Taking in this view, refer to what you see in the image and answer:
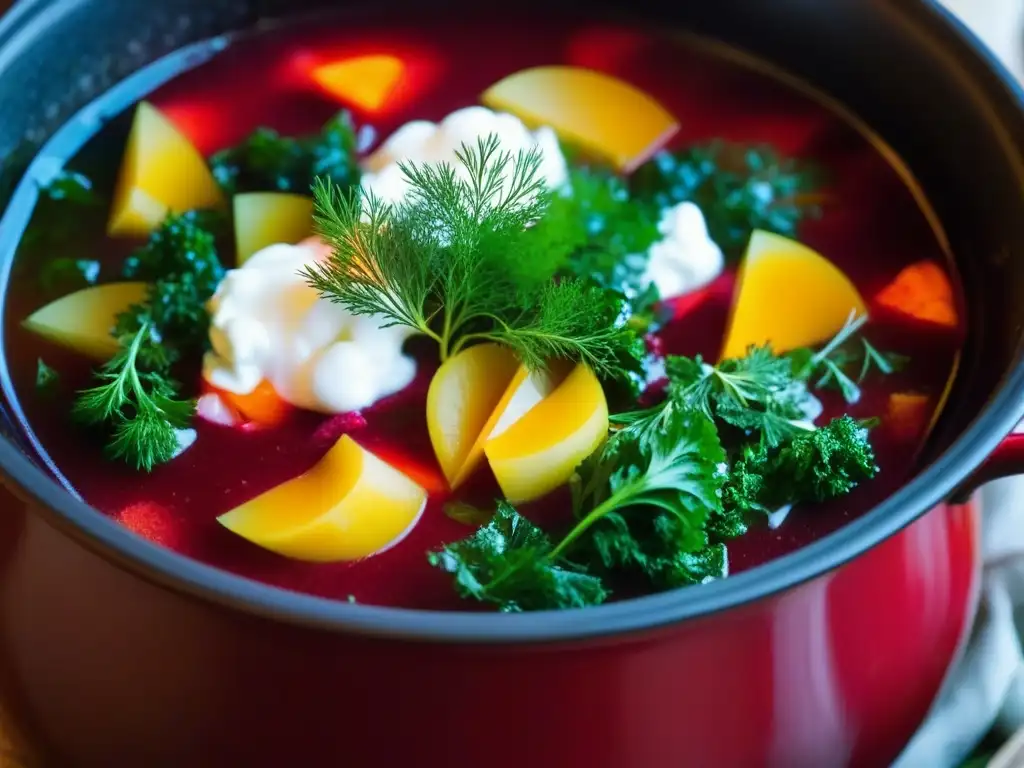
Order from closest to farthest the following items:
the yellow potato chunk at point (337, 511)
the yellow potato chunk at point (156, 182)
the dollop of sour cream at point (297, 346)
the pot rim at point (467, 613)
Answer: the pot rim at point (467, 613), the yellow potato chunk at point (337, 511), the dollop of sour cream at point (297, 346), the yellow potato chunk at point (156, 182)

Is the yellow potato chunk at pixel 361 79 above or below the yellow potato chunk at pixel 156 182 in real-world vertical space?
above

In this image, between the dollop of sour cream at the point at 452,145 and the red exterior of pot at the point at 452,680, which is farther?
the dollop of sour cream at the point at 452,145

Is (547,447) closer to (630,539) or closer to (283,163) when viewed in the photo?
→ (630,539)

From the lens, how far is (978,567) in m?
1.36

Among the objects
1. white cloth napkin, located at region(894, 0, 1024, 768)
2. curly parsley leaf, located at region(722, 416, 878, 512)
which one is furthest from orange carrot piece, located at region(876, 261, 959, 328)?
curly parsley leaf, located at region(722, 416, 878, 512)

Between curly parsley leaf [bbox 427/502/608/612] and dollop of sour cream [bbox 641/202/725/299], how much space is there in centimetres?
45

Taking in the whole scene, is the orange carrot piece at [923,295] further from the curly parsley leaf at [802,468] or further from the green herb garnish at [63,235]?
the green herb garnish at [63,235]

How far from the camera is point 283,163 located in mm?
1599

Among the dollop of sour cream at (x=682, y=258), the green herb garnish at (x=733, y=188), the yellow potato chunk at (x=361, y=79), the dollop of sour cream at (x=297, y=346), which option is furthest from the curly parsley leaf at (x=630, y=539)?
the yellow potato chunk at (x=361, y=79)

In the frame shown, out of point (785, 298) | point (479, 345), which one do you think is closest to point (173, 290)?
point (479, 345)

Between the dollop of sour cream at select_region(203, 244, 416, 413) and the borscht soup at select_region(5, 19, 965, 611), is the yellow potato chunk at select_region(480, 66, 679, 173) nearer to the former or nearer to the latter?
the borscht soup at select_region(5, 19, 965, 611)

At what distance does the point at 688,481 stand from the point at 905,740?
1.35 feet

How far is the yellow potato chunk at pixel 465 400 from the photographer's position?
1282mm

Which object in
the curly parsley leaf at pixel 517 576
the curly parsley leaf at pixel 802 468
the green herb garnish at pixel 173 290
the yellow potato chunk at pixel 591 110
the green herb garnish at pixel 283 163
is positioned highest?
the yellow potato chunk at pixel 591 110
